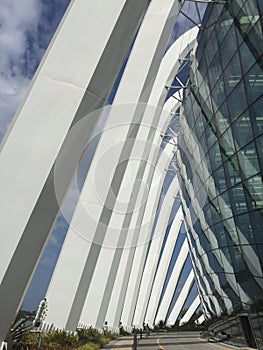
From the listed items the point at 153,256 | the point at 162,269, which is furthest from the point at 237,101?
the point at 162,269

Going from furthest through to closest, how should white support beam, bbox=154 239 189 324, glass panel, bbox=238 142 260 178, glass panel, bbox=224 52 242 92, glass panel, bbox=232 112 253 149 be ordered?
white support beam, bbox=154 239 189 324, glass panel, bbox=224 52 242 92, glass panel, bbox=232 112 253 149, glass panel, bbox=238 142 260 178

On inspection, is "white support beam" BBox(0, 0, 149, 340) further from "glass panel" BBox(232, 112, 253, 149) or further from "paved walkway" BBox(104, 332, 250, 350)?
"paved walkway" BBox(104, 332, 250, 350)

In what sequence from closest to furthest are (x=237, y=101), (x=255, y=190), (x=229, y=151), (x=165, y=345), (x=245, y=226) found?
(x=255, y=190) < (x=237, y=101) < (x=245, y=226) < (x=229, y=151) < (x=165, y=345)

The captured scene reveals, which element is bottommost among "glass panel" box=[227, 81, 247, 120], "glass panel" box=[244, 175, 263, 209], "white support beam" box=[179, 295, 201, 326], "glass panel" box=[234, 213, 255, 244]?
"glass panel" box=[234, 213, 255, 244]

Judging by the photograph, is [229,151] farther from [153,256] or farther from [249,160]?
[153,256]

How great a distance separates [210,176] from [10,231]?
1442 cm

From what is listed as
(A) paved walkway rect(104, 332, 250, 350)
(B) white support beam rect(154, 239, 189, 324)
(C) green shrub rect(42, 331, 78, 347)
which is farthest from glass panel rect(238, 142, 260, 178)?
(B) white support beam rect(154, 239, 189, 324)

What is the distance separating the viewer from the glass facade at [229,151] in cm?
1263

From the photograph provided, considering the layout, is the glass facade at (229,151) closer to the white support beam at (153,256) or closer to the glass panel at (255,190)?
the glass panel at (255,190)

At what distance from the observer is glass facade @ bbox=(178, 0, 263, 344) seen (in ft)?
41.4

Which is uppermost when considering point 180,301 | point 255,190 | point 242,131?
point 180,301

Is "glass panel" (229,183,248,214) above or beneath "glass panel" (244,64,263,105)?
beneath

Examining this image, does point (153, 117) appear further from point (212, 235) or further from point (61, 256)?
point (61, 256)

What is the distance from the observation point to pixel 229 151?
1513cm
